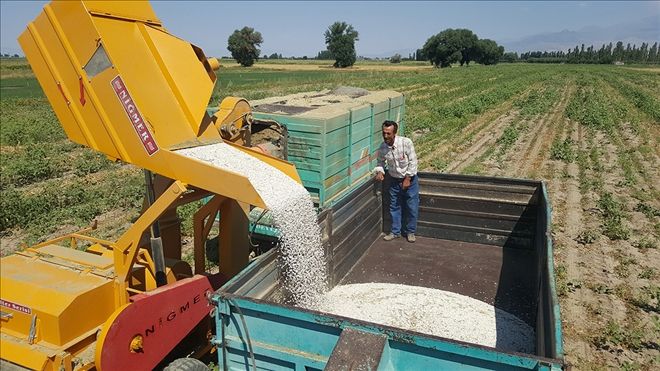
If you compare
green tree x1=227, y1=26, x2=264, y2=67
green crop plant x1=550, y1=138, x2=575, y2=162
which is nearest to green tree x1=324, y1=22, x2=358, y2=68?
green tree x1=227, y1=26, x2=264, y2=67

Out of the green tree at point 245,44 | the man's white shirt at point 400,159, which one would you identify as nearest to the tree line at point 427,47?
the green tree at point 245,44

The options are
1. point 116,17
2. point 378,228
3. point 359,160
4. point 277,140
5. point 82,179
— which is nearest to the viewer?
point 116,17

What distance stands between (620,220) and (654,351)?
13.7 feet

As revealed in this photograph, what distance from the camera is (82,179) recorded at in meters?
10.9

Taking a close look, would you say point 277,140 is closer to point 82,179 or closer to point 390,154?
point 390,154

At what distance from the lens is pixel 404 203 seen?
6375 millimetres

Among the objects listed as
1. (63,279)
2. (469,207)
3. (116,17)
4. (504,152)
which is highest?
Result: (116,17)

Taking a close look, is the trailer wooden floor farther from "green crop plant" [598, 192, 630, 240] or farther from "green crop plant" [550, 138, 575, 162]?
"green crop plant" [550, 138, 575, 162]

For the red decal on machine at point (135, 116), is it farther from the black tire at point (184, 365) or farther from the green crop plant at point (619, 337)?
the green crop plant at point (619, 337)

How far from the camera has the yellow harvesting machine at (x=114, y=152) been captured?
9.91 ft

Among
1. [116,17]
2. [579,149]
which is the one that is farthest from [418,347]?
[579,149]

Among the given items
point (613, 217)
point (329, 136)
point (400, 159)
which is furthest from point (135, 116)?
point (613, 217)

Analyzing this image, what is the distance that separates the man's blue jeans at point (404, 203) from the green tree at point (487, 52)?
105 metres

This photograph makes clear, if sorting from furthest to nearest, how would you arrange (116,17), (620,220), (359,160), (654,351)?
(620,220)
(359,160)
(654,351)
(116,17)
